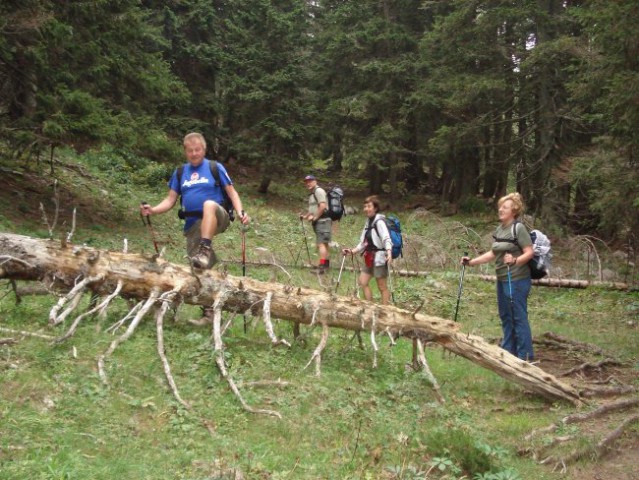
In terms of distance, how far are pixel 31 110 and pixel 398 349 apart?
28.5ft

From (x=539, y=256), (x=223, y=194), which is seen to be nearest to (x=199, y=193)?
(x=223, y=194)

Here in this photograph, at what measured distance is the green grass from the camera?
3891 mm

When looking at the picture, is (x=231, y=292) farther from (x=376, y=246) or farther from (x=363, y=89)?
(x=363, y=89)

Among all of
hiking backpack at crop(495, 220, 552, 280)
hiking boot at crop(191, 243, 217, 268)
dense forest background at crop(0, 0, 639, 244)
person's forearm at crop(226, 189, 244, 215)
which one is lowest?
hiking boot at crop(191, 243, 217, 268)

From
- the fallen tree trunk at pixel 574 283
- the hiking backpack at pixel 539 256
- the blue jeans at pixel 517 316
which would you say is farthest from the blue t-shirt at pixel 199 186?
the fallen tree trunk at pixel 574 283

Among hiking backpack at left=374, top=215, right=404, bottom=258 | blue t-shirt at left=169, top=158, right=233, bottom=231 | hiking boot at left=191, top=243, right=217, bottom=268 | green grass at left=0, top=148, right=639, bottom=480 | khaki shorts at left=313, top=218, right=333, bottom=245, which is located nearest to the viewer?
green grass at left=0, top=148, right=639, bottom=480

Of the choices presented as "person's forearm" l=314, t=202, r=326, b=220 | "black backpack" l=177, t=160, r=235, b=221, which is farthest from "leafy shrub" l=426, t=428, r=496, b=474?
"person's forearm" l=314, t=202, r=326, b=220

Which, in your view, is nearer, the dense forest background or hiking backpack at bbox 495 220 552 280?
hiking backpack at bbox 495 220 552 280

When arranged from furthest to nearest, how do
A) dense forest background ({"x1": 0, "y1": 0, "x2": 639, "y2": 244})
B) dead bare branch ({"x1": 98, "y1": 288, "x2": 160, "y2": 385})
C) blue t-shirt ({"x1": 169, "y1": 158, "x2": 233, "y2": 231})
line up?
dense forest background ({"x1": 0, "y1": 0, "x2": 639, "y2": 244}) → blue t-shirt ({"x1": 169, "y1": 158, "x2": 233, "y2": 231}) → dead bare branch ({"x1": 98, "y1": 288, "x2": 160, "y2": 385})

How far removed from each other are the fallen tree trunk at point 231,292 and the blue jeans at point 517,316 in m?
0.93

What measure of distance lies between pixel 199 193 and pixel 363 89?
21098 millimetres

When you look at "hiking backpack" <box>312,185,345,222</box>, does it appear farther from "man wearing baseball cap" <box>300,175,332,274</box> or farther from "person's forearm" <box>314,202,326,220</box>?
"person's forearm" <box>314,202,326,220</box>

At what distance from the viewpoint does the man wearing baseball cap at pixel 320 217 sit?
485 inches

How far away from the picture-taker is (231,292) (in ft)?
20.0
